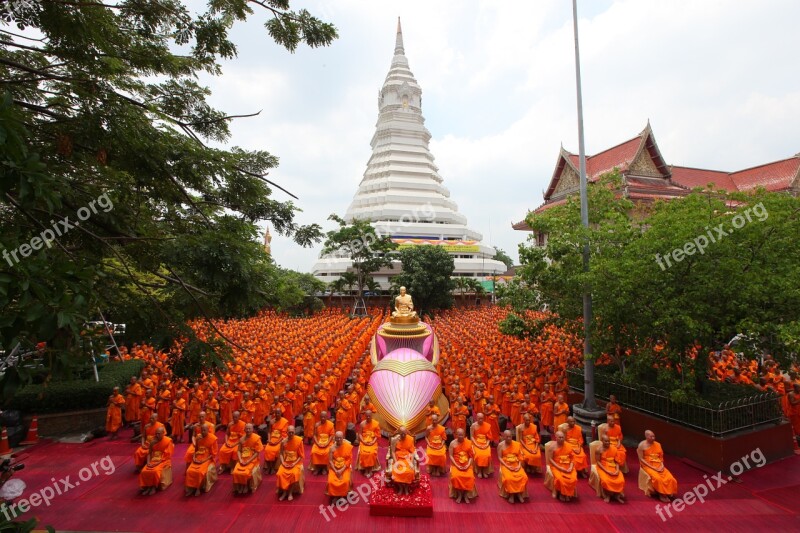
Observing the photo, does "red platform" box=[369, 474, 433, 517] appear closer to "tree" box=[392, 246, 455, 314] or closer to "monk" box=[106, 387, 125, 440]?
"monk" box=[106, 387, 125, 440]

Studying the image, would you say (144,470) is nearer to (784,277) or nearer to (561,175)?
(784,277)

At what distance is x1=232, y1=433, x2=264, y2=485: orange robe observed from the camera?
264 inches

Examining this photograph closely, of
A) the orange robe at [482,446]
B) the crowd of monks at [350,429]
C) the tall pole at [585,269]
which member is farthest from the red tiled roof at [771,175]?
the orange robe at [482,446]

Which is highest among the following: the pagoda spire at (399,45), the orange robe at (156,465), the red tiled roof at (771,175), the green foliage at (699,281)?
the pagoda spire at (399,45)

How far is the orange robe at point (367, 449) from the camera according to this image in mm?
7469

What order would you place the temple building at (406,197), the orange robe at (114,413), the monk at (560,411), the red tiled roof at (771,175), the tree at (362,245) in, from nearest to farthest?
1. the monk at (560,411)
2. the orange robe at (114,413)
3. the red tiled roof at (771,175)
4. the tree at (362,245)
5. the temple building at (406,197)

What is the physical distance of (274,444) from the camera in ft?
25.0

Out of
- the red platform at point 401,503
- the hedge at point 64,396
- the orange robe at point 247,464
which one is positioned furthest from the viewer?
the hedge at point 64,396

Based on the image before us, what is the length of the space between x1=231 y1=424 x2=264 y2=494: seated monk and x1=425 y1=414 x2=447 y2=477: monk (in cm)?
285

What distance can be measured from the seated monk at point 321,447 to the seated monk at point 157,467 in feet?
7.61

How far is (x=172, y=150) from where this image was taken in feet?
16.1

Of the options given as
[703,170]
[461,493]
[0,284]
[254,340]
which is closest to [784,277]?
[461,493]

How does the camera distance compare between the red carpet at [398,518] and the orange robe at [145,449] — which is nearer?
the red carpet at [398,518]

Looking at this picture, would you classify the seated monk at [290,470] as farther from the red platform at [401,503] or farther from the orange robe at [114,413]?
the orange robe at [114,413]
